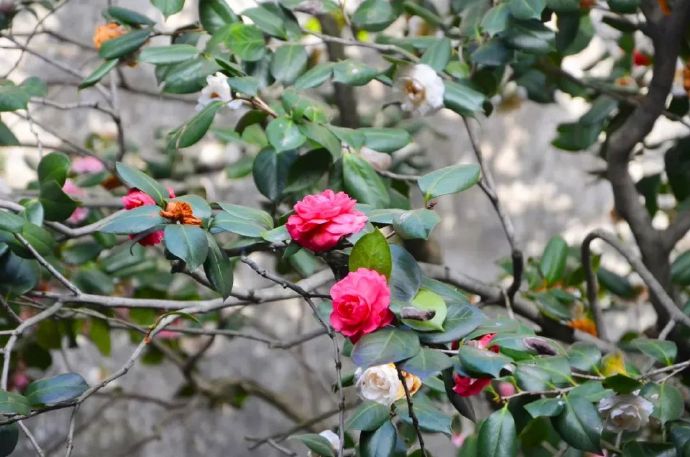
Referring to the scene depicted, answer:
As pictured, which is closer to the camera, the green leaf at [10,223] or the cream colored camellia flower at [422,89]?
the green leaf at [10,223]

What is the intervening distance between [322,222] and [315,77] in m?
0.38

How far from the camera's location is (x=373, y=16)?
53.1 inches

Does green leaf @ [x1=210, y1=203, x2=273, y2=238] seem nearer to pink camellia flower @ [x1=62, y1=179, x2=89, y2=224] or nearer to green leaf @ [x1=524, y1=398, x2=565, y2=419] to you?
green leaf @ [x1=524, y1=398, x2=565, y2=419]

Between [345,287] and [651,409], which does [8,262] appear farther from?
[651,409]

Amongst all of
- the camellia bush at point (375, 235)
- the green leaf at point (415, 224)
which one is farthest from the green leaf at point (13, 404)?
the green leaf at point (415, 224)

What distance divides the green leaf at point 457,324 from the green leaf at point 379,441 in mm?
136

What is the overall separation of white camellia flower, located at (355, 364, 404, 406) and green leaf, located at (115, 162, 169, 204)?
0.28 m

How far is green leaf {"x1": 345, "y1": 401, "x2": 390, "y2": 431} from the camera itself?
968mm

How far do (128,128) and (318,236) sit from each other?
5.75 ft

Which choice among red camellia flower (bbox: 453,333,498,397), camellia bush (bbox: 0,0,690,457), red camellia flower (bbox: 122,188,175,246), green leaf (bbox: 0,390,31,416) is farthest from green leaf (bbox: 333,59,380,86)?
green leaf (bbox: 0,390,31,416)

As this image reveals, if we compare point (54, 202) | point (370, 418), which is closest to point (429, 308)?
point (370, 418)

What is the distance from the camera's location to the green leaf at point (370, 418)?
968 millimetres

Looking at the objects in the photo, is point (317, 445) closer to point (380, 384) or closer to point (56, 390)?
point (380, 384)

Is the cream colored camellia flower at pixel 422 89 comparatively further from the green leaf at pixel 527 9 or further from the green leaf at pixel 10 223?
the green leaf at pixel 10 223
